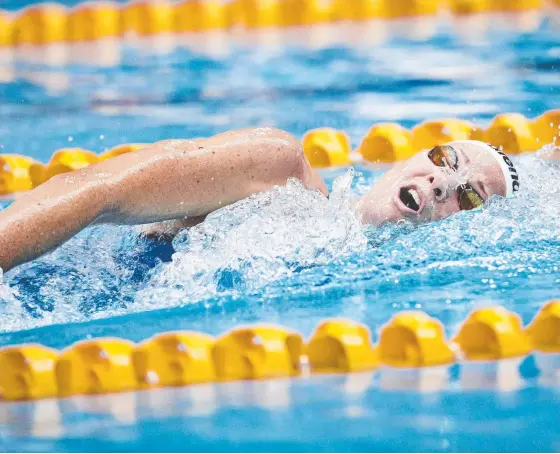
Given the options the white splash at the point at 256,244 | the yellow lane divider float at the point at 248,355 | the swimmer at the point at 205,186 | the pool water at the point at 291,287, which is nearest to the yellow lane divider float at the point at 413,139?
the pool water at the point at 291,287

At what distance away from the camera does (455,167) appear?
2.81 meters

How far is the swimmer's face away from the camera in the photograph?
2797 mm

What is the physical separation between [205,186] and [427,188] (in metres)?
0.63

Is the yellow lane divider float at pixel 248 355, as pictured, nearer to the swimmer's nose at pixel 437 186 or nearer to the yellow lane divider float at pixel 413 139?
the swimmer's nose at pixel 437 186

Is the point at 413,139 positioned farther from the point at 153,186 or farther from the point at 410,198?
the point at 153,186

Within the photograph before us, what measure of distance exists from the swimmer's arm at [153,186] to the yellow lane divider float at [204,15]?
2960 mm

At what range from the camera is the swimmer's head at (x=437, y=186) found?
280 centimetres

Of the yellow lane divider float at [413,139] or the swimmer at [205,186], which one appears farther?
the yellow lane divider float at [413,139]

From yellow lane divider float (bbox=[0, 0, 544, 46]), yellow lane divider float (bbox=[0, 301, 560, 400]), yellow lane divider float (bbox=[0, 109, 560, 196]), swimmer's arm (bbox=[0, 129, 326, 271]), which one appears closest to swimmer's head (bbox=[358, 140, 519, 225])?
swimmer's arm (bbox=[0, 129, 326, 271])

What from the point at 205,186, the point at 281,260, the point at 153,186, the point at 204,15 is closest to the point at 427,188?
the point at 281,260

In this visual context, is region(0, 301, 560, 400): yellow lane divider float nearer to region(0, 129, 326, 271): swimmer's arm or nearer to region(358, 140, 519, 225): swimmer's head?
region(0, 129, 326, 271): swimmer's arm

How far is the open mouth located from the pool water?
0.25 ft

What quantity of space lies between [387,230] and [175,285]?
62cm

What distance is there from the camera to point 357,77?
4.91 meters
